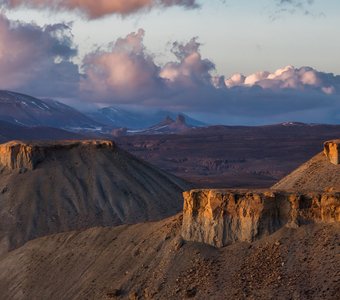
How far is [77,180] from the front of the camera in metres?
113

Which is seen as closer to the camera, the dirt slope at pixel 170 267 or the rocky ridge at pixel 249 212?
the dirt slope at pixel 170 267

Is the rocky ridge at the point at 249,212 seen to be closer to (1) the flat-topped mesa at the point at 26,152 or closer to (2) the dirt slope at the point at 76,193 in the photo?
(2) the dirt slope at the point at 76,193

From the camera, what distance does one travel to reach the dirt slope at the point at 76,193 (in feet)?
348

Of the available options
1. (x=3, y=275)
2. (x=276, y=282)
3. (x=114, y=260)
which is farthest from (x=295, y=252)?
(x=3, y=275)

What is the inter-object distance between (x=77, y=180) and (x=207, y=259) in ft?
174

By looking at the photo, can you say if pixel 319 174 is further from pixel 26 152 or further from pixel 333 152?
pixel 26 152

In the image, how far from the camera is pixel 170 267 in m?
63.1

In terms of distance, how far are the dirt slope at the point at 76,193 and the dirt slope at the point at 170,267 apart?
2568 cm

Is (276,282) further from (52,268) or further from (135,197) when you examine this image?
(135,197)

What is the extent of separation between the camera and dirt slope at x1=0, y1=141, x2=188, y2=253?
348ft

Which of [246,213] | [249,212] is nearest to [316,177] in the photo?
[246,213]

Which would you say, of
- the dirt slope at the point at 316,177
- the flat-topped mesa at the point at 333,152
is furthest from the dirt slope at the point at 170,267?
the flat-topped mesa at the point at 333,152

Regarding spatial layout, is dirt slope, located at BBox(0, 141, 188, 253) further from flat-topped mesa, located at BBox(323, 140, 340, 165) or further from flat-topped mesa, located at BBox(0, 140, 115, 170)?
flat-topped mesa, located at BBox(323, 140, 340, 165)

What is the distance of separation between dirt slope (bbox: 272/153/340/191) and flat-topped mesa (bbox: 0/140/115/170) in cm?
3522
